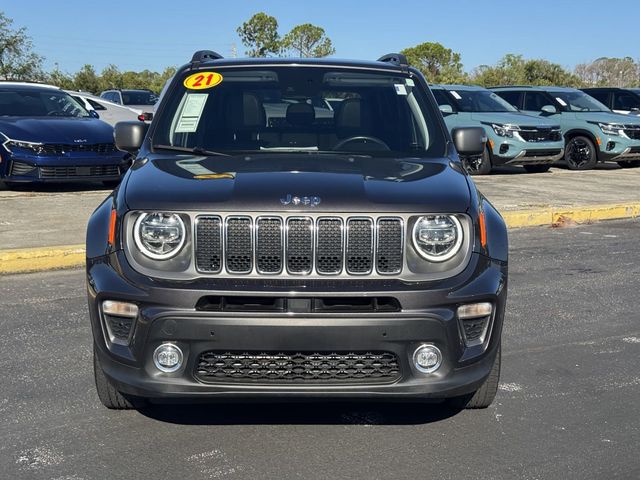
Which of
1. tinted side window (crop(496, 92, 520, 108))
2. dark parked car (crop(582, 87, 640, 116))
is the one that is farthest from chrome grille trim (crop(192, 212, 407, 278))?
dark parked car (crop(582, 87, 640, 116))

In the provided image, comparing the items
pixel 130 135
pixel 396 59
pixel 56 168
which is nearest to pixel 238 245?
pixel 130 135

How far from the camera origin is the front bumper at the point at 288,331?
3.53 meters

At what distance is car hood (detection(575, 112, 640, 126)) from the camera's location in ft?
56.5

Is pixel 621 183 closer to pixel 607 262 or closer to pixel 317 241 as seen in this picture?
pixel 607 262

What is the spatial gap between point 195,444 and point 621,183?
12.7 m

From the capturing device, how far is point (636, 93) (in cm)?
2031

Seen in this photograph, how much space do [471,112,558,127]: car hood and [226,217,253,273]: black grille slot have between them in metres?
12.8

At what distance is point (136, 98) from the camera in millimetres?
22156

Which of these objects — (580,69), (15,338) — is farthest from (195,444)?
(580,69)

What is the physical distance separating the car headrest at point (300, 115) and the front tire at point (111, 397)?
1.77 metres

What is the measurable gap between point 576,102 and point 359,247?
1563cm

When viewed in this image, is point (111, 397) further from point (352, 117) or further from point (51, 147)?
point (51, 147)

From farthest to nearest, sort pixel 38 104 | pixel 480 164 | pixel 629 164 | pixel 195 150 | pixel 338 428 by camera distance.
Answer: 1. pixel 629 164
2. pixel 480 164
3. pixel 38 104
4. pixel 195 150
5. pixel 338 428

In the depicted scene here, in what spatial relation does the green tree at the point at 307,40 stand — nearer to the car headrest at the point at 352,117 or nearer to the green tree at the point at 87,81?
the green tree at the point at 87,81
